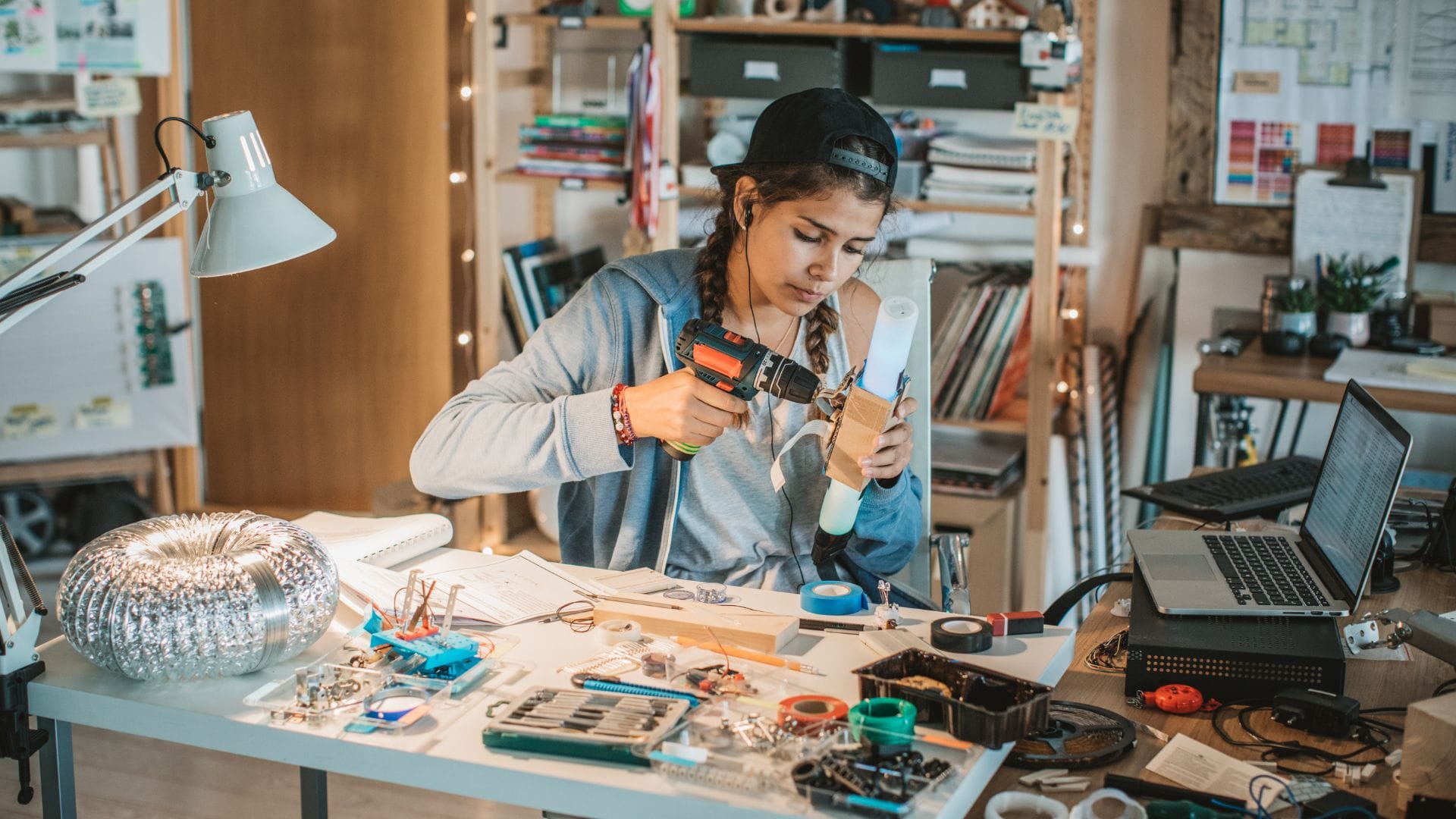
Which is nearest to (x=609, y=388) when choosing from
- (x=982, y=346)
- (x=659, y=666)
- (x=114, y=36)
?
(x=659, y=666)

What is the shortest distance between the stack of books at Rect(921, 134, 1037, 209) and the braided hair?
118cm

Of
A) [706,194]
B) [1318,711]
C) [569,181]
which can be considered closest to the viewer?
[1318,711]

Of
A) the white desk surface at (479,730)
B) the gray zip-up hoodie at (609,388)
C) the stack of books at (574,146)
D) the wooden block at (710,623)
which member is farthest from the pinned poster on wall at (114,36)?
the wooden block at (710,623)

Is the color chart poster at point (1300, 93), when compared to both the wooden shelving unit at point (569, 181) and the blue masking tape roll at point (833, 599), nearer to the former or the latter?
the wooden shelving unit at point (569, 181)

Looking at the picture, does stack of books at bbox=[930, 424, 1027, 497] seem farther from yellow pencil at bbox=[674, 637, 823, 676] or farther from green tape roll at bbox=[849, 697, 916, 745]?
green tape roll at bbox=[849, 697, 916, 745]

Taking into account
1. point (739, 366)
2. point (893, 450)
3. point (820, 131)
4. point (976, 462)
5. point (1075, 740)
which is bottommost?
point (976, 462)

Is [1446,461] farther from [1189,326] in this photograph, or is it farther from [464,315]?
[464,315]

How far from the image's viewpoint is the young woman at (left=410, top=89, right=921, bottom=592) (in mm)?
1832

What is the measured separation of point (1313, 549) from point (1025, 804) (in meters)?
0.79

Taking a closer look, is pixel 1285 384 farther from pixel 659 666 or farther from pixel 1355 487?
pixel 659 666

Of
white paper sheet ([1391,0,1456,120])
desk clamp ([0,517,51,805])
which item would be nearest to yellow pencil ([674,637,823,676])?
desk clamp ([0,517,51,805])

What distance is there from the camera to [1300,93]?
10.6 ft

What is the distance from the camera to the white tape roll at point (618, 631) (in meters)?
1.57

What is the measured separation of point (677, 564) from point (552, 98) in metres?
2.16
